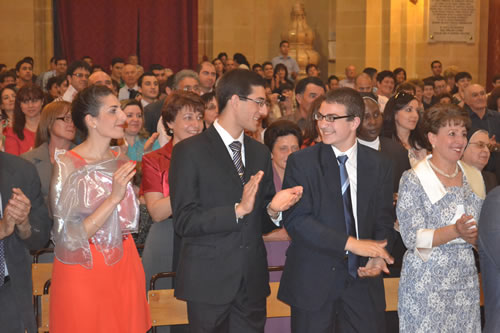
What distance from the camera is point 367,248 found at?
351 centimetres

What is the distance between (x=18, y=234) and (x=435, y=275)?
223cm

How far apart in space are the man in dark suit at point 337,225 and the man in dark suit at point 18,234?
1.27 metres

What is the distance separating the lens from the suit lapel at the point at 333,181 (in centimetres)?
374

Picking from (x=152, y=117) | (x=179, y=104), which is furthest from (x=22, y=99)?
(x=179, y=104)

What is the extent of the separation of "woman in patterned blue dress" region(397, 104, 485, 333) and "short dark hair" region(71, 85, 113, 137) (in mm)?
1767

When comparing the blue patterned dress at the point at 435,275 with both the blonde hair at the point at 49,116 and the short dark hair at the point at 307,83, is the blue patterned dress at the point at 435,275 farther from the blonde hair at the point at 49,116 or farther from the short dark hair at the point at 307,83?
the short dark hair at the point at 307,83

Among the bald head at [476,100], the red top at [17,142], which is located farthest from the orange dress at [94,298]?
the bald head at [476,100]

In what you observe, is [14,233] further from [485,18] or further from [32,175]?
[485,18]

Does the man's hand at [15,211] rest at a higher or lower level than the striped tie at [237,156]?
lower

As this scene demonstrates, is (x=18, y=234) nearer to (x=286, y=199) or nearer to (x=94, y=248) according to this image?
(x=94, y=248)

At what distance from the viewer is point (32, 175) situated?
3.58 metres

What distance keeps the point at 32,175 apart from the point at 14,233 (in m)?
0.30

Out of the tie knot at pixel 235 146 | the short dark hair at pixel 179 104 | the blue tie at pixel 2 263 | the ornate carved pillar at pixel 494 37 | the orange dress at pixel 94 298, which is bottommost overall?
the orange dress at pixel 94 298

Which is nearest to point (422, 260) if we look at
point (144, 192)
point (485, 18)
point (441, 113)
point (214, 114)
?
point (441, 113)
